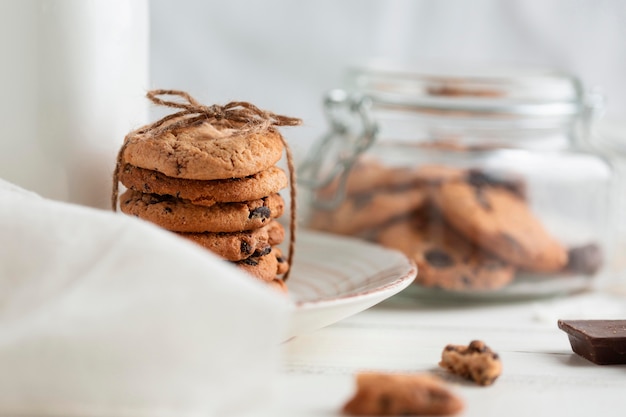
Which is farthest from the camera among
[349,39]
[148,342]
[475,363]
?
[349,39]

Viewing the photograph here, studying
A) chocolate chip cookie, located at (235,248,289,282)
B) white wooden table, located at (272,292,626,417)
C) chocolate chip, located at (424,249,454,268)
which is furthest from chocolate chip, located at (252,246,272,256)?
chocolate chip, located at (424,249,454,268)

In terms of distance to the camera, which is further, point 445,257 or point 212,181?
point 445,257

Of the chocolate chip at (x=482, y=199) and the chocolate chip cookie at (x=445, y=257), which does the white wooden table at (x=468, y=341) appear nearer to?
the chocolate chip cookie at (x=445, y=257)

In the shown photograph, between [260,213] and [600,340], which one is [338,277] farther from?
[600,340]

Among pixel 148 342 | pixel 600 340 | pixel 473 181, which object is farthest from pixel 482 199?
pixel 148 342

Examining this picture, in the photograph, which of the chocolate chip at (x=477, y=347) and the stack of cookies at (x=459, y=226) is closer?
the chocolate chip at (x=477, y=347)

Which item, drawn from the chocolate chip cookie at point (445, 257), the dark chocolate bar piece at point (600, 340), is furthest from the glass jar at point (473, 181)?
the dark chocolate bar piece at point (600, 340)
